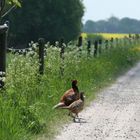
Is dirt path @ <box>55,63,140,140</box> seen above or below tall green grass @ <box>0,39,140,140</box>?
below

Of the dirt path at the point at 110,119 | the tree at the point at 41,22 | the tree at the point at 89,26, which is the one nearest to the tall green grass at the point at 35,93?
the dirt path at the point at 110,119

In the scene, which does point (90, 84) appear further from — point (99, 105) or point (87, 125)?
point (87, 125)

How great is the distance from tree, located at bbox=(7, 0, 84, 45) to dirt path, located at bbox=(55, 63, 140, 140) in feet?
134

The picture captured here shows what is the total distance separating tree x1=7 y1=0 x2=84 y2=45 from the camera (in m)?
58.1

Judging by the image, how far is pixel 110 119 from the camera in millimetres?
11695

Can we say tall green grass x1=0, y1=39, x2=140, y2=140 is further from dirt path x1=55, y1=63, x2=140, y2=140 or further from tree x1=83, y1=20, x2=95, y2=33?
tree x1=83, y1=20, x2=95, y2=33

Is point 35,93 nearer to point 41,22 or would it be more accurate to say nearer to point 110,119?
point 110,119

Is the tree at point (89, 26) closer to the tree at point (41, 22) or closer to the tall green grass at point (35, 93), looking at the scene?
the tree at point (41, 22)

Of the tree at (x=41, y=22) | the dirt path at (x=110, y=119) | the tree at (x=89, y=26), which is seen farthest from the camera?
the tree at (x=89, y=26)

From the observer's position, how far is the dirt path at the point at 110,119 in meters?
9.90

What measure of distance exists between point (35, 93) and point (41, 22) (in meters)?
47.2

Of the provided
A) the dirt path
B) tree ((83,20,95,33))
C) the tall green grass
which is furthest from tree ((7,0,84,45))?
tree ((83,20,95,33))

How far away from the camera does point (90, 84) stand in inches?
651

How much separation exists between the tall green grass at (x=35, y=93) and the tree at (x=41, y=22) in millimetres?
41514
